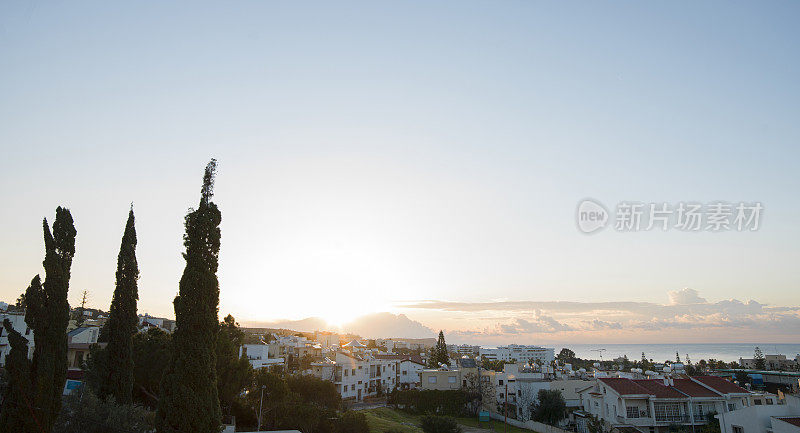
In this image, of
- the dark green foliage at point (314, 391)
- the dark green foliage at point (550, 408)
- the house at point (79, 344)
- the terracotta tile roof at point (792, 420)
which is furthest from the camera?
the dark green foliage at point (550, 408)

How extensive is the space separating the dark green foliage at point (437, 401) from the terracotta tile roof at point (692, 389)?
79.1 feet

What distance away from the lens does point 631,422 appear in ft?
145

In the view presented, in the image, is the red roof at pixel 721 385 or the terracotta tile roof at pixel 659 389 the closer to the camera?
the terracotta tile roof at pixel 659 389

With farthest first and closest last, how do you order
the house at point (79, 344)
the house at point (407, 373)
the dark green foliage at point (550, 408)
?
the house at point (407, 373) < the dark green foliage at point (550, 408) < the house at point (79, 344)

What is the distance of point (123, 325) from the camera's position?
93.1ft

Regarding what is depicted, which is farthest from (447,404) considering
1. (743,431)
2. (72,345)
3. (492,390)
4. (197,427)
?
(197,427)

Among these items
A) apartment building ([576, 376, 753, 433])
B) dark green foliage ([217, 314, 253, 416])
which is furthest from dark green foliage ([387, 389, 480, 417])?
dark green foliage ([217, 314, 253, 416])

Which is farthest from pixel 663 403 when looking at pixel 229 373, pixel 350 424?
pixel 229 373

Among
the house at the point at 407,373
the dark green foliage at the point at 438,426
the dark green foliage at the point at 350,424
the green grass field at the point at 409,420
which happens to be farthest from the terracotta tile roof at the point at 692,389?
the house at the point at 407,373

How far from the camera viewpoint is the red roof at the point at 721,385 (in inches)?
A: 1834

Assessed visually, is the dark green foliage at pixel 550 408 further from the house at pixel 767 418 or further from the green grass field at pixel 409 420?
the house at pixel 767 418

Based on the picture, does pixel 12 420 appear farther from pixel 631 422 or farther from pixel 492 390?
pixel 492 390

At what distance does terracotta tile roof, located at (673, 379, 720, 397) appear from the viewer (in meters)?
45.9

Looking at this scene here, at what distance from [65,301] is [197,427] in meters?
8.98
